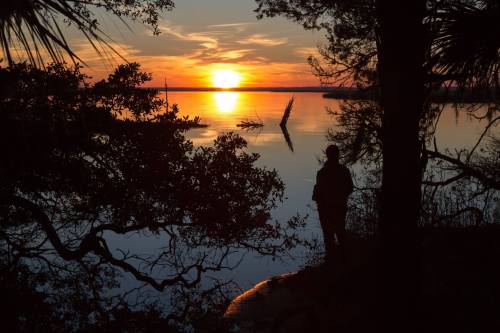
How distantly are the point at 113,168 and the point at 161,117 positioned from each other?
117 centimetres

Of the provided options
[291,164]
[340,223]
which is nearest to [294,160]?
[291,164]

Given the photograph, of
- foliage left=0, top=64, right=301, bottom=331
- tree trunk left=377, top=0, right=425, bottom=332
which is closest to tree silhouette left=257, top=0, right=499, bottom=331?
tree trunk left=377, top=0, right=425, bottom=332

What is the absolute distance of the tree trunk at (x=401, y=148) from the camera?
235 inches

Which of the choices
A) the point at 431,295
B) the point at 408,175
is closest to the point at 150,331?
the point at 408,175

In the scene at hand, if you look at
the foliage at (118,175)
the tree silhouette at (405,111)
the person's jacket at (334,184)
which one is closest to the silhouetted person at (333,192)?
the person's jacket at (334,184)

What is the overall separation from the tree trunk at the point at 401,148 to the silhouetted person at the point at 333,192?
3.14 meters

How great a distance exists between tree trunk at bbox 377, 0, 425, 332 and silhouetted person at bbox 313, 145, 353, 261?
3.14m

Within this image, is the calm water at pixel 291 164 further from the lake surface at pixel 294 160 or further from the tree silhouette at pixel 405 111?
the tree silhouette at pixel 405 111

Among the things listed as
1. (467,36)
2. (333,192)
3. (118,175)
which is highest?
(467,36)

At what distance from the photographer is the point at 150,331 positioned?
684cm

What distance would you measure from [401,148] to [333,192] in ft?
11.8

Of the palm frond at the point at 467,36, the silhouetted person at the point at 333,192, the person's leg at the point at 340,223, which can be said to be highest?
the palm frond at the point at 467,36

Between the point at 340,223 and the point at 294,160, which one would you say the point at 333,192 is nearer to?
the point at 340,223

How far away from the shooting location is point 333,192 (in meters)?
9.52
